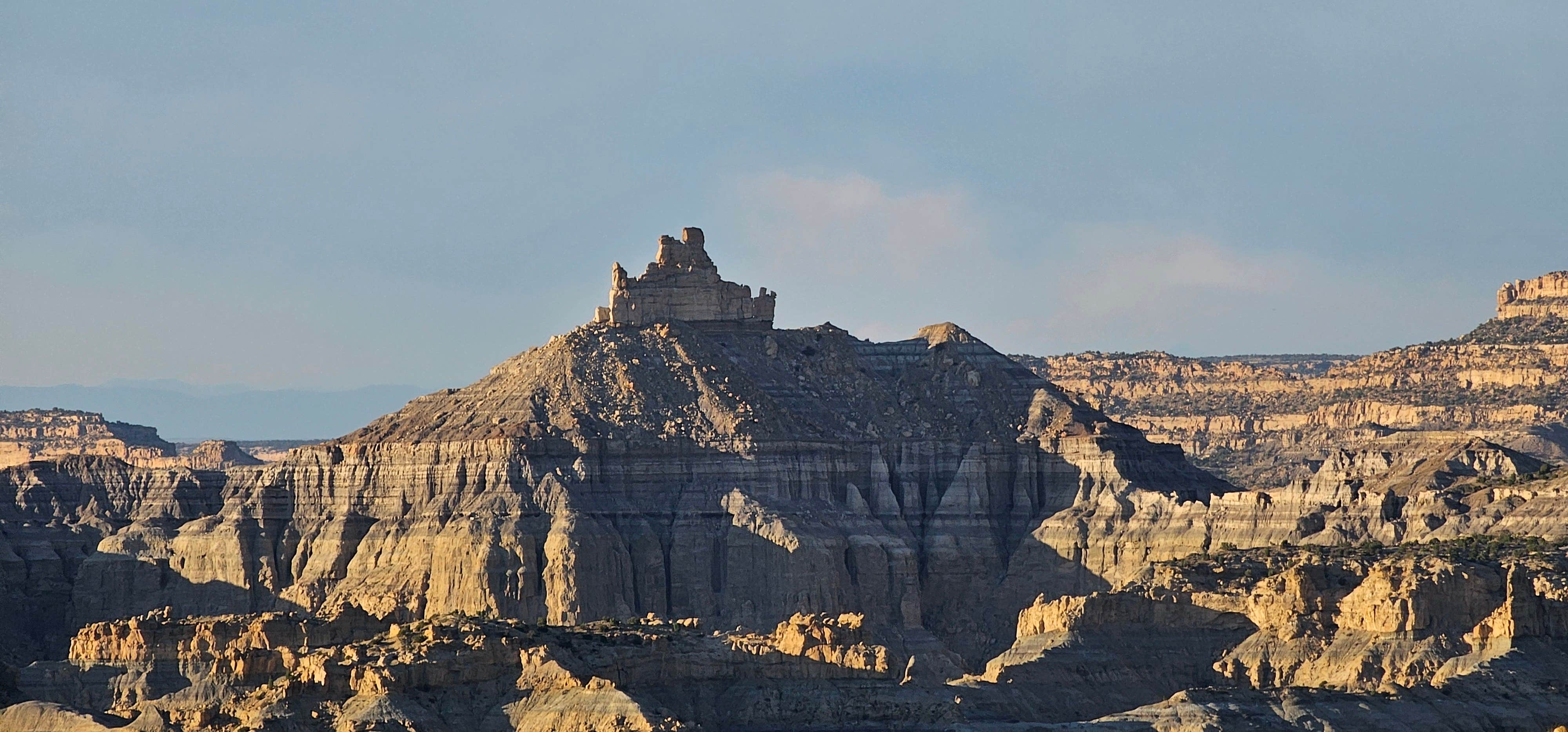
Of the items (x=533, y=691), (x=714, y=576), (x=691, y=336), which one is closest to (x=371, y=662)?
(x=533, y=691)

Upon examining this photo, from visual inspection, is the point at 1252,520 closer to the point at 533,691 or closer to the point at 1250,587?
the point at 1250,587

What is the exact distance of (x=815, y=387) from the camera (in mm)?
193125

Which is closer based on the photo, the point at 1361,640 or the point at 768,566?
the point at 1361,640

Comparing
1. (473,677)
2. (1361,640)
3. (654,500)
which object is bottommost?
(473,677)

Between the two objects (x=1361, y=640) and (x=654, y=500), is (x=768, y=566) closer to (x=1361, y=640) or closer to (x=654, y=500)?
(x=654, y=500)

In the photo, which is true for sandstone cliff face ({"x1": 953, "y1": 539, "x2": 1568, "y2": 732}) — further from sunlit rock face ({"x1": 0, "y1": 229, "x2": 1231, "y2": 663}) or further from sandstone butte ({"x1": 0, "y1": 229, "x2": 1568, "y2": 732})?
sunlit rock face ({"x1": 0, "y1": 229, "x2": 1231, "y2": 663})

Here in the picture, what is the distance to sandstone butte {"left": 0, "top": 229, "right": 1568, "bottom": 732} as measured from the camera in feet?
418

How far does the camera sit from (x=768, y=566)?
578ft

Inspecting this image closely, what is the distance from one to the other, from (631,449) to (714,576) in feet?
22.9

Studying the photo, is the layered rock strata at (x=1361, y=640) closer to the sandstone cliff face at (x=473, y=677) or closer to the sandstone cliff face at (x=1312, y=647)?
the sandstone cliff face at (x=1312, y=647)

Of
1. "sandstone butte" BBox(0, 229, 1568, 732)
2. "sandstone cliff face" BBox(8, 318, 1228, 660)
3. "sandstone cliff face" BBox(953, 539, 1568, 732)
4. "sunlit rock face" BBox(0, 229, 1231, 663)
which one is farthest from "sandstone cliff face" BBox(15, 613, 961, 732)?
"sandstone cliff face" BBox(8, 318, 1228, 660)

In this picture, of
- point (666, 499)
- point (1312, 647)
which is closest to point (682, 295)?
point (666, 499)

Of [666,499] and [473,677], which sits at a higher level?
[666,499]

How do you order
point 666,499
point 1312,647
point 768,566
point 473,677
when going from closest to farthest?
point 473,677 → point 1312,647 → point 768,566 → point 666,499
